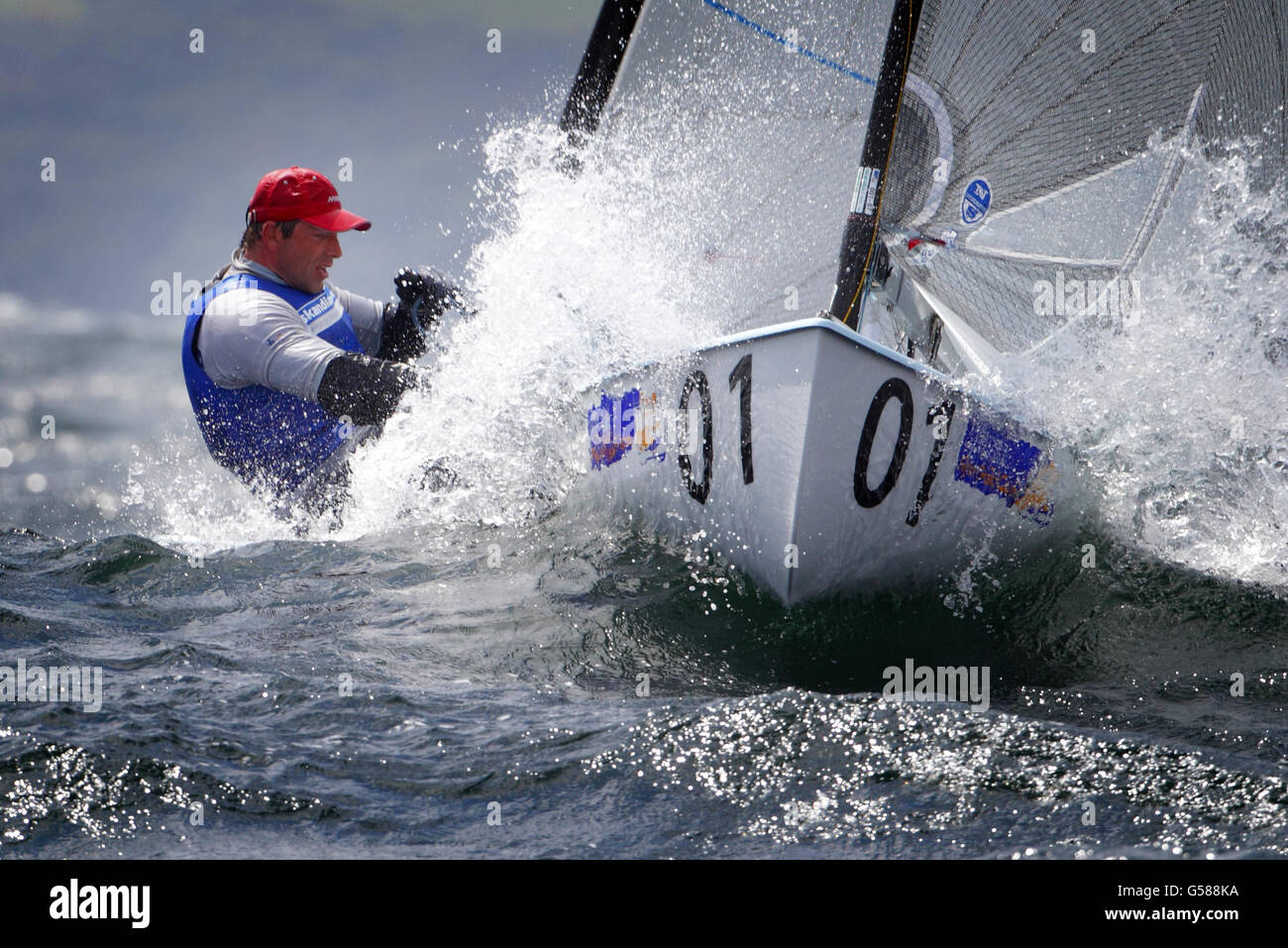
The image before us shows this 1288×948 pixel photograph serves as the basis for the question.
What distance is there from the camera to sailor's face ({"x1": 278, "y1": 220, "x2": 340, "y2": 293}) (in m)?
3.42

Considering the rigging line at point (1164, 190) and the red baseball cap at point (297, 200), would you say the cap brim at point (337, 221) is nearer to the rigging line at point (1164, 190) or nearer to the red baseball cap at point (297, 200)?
the red baseball cap at point (297, 200)

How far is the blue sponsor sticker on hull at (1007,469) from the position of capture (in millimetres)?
2443

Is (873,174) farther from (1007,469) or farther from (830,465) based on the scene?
(830,465)

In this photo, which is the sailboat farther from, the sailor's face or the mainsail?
the sailor's face

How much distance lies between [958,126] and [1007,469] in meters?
1.82

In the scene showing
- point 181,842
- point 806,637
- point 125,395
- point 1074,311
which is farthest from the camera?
point 125,395

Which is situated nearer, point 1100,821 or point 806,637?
point 1100,821

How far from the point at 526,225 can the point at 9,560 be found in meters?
1.82

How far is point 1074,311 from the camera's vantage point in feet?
14.0

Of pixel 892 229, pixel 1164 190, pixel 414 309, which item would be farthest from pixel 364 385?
pixel 1164 190

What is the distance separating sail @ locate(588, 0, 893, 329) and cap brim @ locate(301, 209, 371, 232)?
1.36 metres
